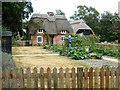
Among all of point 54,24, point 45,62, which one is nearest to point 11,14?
point 45,62

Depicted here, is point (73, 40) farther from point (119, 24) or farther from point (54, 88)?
point (54, 88)

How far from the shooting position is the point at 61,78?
16.0 feet

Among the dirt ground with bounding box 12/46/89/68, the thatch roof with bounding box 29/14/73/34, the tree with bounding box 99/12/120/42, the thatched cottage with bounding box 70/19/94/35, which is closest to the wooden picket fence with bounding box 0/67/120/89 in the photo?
the dirt ground with bounding box 12/46/89/68

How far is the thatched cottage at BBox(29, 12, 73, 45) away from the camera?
123 ft

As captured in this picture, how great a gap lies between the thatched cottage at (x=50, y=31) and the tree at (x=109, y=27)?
16.2ft

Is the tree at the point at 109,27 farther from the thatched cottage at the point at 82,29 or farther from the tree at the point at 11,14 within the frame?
the tree at the point at 11,14

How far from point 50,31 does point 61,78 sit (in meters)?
33.1

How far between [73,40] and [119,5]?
493 inches

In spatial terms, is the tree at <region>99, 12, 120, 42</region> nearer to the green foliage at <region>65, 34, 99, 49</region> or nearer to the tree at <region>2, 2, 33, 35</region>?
the green foliage at <region>65, 34, 99, 49</region>

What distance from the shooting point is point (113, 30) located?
35312 mm

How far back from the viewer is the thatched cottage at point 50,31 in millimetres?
37469

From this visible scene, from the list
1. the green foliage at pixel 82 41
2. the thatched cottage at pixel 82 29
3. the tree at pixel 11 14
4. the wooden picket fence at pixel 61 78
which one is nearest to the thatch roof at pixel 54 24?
the thatched cottage at pixel 82 29

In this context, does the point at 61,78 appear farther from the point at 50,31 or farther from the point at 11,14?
the point at 50,31

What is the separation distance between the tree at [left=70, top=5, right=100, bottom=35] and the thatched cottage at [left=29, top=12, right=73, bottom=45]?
4654mm
